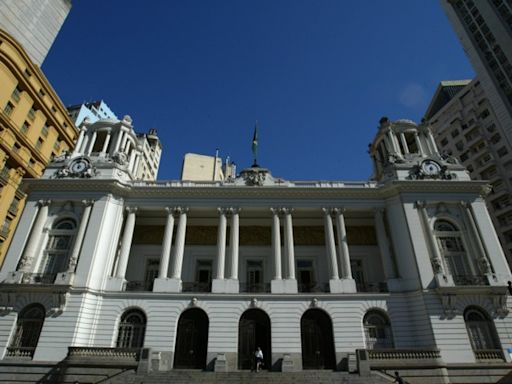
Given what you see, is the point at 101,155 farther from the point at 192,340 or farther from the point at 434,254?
the point at 434,254

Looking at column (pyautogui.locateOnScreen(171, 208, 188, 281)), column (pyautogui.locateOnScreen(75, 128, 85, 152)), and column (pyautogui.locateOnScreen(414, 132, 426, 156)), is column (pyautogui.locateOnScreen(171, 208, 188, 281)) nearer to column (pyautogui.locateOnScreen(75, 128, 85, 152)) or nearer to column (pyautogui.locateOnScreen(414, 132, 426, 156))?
column (pyautogui.locateOnScreen(75, 128, 85, 152))

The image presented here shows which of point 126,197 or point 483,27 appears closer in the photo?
point 126,197

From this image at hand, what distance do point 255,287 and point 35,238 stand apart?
14.9 m

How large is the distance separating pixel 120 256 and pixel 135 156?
10.2 metres

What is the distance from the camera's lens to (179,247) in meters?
22.4

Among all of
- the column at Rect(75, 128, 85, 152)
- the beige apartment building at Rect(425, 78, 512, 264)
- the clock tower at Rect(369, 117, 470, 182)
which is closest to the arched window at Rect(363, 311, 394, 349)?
the clock tower at Rect(369, 117, 470, 182)

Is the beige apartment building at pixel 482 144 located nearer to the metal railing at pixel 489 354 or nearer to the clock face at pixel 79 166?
the metal railing at pixel 489 354

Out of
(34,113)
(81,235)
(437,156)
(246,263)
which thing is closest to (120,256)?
(81,235)

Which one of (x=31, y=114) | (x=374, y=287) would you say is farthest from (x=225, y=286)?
(x=31, y=114)

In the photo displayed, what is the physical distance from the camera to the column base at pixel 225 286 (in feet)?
68.1

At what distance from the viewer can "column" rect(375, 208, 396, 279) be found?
2153 cm

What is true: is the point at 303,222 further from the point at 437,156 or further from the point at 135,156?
the point at 135,156

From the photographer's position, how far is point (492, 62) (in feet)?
133

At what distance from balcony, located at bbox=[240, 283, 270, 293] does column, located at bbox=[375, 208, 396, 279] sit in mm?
7911
